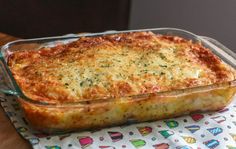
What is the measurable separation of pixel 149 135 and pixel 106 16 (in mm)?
1202

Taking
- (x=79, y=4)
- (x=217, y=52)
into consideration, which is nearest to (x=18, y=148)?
(x=217, y=52)

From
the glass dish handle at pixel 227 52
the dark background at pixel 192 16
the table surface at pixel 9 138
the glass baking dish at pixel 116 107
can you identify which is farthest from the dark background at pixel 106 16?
the table surface at pixel 9 138

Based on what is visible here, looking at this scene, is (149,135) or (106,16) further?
(106,16)

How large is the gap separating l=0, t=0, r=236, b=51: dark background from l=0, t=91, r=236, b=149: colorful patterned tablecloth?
3.50 ft

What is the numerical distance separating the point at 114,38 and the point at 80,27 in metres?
0.95

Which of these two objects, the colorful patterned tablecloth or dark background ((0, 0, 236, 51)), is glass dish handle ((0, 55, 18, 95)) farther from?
dark background ((0, 0, 236, 51))

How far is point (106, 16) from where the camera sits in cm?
218

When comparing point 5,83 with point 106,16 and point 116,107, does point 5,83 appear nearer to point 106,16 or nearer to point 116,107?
point 116,107

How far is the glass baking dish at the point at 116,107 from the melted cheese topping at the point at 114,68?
36mm

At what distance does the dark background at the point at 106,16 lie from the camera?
2154 millimetres

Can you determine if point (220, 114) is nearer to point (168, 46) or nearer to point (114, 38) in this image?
point (168, 46)

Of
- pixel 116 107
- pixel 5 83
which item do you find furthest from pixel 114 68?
pixel 5 83

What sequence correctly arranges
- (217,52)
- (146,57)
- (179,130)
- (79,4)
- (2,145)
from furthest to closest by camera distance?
(79,4)
(217,52)
(146,57)
(179,130)
(2,145)

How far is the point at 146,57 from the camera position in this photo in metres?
1.25
